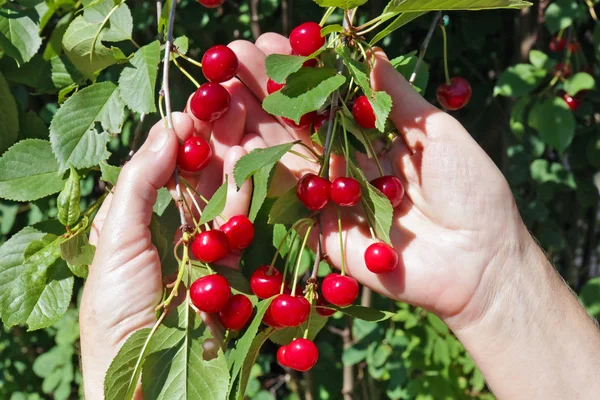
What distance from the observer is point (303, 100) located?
110cm

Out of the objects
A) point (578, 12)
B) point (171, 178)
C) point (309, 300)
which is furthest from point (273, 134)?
point (578, 12)

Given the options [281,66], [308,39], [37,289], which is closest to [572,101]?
[308,39]

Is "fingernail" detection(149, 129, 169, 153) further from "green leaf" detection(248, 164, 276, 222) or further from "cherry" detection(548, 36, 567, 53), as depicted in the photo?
"cherry" detection(548, 36, 567, 53)

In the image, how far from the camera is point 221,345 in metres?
1.25

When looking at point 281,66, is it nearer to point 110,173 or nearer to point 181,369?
point 110,173

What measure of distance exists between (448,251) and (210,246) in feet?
1.82

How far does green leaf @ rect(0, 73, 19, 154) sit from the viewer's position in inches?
58.6

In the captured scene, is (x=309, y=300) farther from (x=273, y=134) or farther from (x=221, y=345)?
(x=273, y=134)

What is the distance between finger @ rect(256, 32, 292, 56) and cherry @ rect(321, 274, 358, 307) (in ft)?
1.73

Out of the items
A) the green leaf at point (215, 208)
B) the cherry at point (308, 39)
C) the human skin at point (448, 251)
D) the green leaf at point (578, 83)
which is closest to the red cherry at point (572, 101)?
the green leaf at point (578, 83)

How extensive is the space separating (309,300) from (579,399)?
0.69m

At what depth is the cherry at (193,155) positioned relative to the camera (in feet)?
4.21

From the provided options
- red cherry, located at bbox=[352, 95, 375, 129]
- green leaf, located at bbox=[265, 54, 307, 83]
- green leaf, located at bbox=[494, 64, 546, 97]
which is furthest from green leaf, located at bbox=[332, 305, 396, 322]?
green leaf, located at bbox=[494, 64, 546, 97]

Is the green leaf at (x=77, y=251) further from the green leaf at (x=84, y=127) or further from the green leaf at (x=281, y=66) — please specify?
the green leaf at (x=281, y=66)
